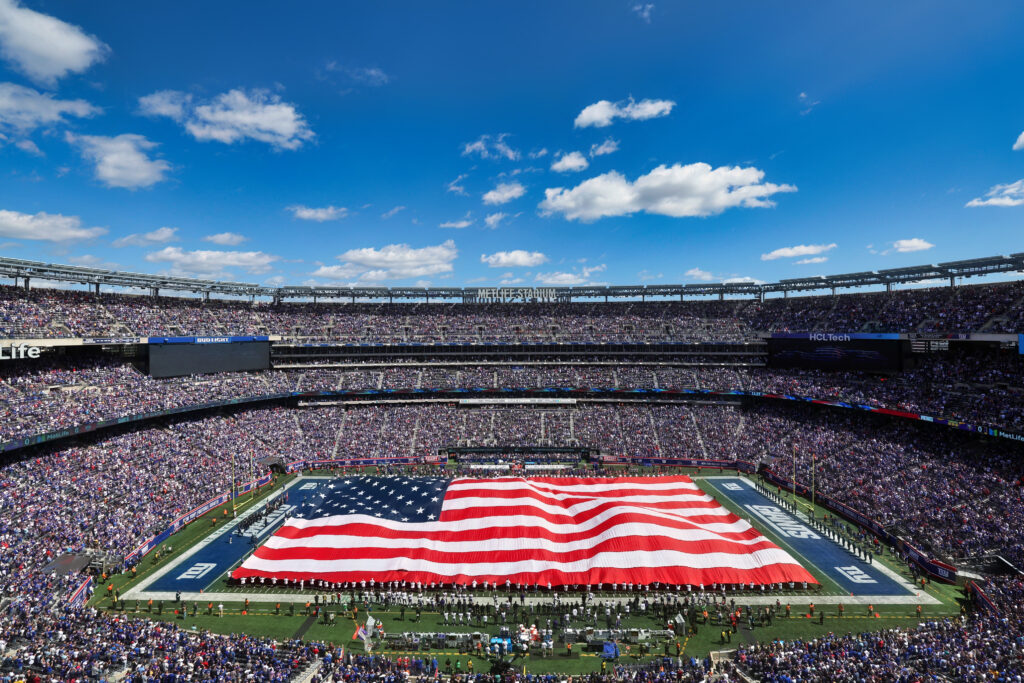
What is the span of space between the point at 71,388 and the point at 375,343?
33.7 metres

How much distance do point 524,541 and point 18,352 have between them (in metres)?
46.1

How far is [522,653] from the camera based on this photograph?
2277 cm

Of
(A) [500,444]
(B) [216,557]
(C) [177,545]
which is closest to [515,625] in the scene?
(B) [216,557]

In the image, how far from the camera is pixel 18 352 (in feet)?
136

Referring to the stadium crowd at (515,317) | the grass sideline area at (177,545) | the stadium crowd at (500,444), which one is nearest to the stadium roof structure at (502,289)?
the stadium crowd at (515,317)

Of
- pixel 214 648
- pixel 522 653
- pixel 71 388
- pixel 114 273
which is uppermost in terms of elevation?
pixel 114 273

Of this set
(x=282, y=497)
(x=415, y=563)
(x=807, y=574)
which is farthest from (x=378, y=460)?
(x=807, y=574)

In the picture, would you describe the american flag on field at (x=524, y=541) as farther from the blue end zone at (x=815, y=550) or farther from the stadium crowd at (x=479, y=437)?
the stadium crowd at (x=479, y=437)

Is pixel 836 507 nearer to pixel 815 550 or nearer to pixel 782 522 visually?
pixel 782 522

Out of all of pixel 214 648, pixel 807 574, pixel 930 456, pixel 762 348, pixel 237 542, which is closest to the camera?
pixel 214 648

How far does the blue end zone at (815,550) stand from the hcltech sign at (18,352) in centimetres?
6341

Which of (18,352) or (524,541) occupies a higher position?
(18,352)

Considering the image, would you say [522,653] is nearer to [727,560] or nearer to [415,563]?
[415,563]

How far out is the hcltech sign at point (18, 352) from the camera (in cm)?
4056
